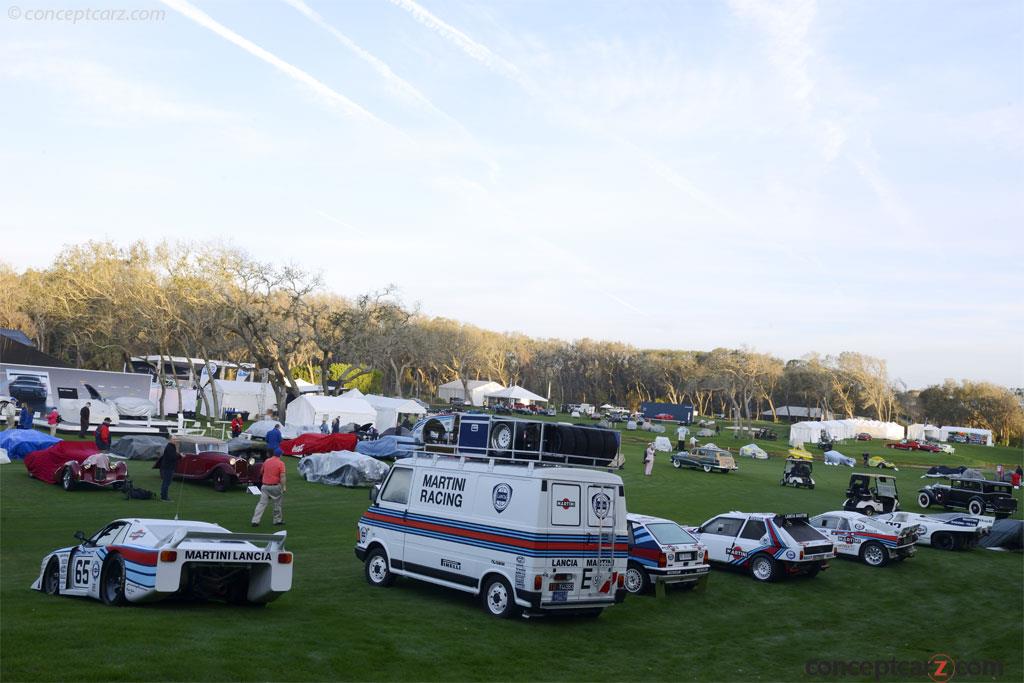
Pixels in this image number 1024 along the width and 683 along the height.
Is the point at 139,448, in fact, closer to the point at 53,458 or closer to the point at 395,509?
the point at 53,458

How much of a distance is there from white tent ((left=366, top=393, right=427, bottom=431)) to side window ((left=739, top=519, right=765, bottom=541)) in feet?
119

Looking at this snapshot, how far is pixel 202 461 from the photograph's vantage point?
83.7 feet

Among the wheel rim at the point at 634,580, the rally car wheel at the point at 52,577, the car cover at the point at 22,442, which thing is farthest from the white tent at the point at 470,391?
the rally car wheel at the point at 52,577

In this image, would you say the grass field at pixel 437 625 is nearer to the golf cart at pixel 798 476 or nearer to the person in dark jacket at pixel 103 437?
the person in dark jacket at pixel 103 437

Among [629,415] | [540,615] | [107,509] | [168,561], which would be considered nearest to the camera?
[168,561]

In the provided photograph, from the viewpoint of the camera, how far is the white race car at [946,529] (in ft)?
80.3

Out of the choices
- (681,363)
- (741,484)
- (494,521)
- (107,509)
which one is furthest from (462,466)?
(681,363)

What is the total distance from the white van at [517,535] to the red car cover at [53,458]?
13.6 m

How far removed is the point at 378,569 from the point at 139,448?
19.6m

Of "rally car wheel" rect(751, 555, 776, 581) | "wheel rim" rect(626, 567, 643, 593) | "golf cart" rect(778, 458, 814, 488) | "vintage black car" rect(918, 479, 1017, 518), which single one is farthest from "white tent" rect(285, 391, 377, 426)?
"wheel rim" rect(626, 567, 643, 593)

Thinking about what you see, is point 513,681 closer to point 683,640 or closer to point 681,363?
point 683,640

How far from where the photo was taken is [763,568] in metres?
17.8

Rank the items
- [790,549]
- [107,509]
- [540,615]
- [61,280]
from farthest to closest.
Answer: [61,280] < [107,509] < [790,549] < [540,615]

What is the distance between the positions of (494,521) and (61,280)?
60.8 m
